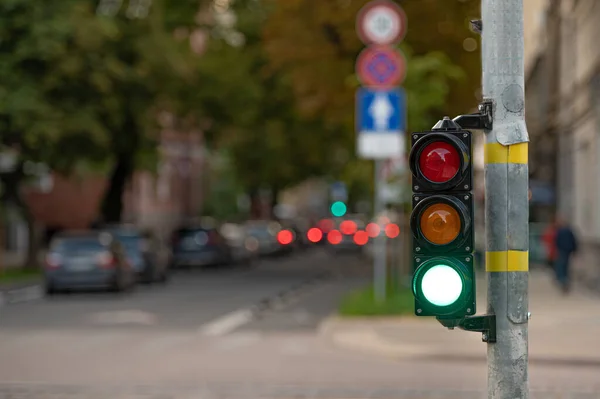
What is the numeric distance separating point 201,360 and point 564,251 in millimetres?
14140

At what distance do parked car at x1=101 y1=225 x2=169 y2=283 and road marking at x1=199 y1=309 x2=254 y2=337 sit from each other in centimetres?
958

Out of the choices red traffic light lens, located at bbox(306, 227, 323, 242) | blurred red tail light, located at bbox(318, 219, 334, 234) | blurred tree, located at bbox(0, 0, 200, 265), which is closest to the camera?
blurred tree, located at bbox(0, 0, 200, 265)

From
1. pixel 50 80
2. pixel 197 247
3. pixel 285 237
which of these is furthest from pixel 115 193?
pixel 285 237

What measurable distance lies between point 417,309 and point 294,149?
188 feet

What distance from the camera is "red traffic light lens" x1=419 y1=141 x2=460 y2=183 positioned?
18.5 ft

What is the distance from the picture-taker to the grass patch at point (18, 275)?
37.5 m

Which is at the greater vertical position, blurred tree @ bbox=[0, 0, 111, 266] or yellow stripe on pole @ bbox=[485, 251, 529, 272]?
blurred tree @ bbox=[0, 0, 111, 266]

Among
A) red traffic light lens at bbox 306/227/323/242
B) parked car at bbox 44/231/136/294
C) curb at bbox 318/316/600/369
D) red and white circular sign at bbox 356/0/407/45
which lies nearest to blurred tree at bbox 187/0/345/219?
parked car at bbox 44/231/136/294

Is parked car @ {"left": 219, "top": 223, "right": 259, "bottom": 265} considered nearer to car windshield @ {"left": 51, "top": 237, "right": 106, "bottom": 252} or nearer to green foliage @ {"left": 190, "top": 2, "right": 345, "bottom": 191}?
green foliage @ {"left": 190, "top": 2, "right": 345, "bottom": 191}

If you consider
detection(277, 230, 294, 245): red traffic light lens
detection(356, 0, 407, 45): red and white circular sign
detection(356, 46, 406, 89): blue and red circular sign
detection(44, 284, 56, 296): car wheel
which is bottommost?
detection(277, 230, 294, 245): red traffic light lens

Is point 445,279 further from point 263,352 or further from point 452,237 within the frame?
point 263,352

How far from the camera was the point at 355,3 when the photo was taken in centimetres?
3234

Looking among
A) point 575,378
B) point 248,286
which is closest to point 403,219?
point 248,286

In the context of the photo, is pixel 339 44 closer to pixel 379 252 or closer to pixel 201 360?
pixel 379 252
